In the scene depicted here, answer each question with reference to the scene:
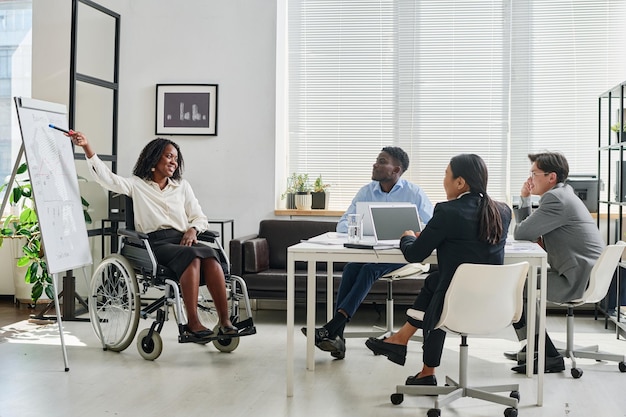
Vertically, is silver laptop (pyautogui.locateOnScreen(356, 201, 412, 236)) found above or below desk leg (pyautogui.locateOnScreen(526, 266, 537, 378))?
above

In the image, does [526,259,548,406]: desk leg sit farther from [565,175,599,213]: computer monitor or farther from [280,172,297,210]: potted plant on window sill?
[280,172,297,210]: potted plant on window sill

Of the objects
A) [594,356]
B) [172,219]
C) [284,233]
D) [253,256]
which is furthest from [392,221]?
[284,233]

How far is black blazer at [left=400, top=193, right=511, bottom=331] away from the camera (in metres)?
3.26

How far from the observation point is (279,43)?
20.2ft

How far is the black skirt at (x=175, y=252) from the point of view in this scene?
→ 14.0ft

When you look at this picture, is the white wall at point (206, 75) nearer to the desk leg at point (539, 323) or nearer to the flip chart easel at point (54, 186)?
the flip chart easel at point (54, 186)

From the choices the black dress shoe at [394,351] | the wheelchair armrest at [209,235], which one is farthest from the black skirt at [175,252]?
the black dress shoe at [394,351]

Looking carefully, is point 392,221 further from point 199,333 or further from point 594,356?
point 594,356

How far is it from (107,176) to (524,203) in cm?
243

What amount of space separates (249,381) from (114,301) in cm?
119

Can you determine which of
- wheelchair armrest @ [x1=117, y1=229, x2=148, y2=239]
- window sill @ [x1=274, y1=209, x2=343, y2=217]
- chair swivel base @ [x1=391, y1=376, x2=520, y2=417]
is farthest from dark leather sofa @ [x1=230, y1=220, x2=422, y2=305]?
chair swivel base @ [x1=391, y1=376, x2=520, y2=417]

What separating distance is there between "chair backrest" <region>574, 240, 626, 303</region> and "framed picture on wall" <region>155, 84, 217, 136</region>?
3.28m

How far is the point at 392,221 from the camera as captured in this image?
388 centimetres

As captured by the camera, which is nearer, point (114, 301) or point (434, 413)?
point (434, 413)
